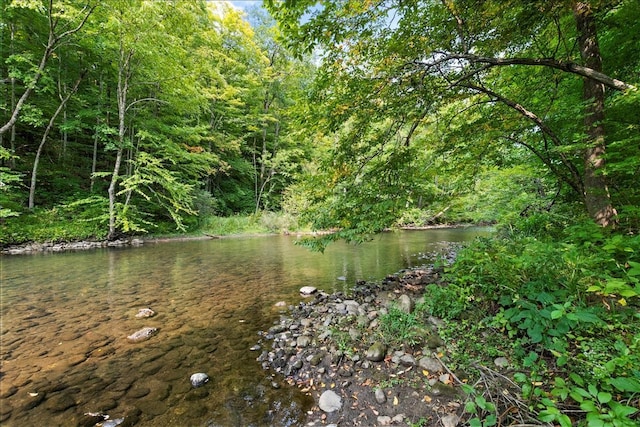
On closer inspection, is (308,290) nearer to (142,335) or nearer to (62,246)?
(142,335)

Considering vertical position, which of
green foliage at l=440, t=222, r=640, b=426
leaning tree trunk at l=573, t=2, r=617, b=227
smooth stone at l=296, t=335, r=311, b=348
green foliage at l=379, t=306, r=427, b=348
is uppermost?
leaning tree trunk at l=573, t=2, r=617, b=227

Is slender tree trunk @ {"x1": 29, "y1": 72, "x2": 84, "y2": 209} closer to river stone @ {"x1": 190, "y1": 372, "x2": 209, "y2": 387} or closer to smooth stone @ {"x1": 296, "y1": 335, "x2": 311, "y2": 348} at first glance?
river stone @ {"x1": 190, "y1": 372, "x2": 209, "y2": 387}

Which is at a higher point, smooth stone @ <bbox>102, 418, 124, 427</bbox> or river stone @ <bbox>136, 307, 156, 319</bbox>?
river stone @ <bbox>136, 307, 156, 319</bbox>

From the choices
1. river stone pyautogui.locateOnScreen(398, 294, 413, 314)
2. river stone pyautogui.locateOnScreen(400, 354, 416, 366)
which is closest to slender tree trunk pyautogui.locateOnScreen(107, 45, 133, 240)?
river stone pyautogui.locateOnScreen(398, 294, 413, 314)

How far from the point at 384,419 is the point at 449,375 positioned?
2.59ft

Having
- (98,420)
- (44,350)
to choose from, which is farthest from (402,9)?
(44,350)

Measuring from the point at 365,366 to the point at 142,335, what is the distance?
3407 mm

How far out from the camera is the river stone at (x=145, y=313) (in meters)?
4.78

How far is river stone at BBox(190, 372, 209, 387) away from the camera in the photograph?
9.94ft

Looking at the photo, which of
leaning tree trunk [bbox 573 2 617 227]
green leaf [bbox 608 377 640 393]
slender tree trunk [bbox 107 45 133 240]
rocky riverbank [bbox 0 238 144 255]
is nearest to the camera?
green leaf [bbox 608 377 640 393]

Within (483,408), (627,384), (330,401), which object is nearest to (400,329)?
(330,401)

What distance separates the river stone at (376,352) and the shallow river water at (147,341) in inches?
32.6

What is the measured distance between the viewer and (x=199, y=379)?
307 cm

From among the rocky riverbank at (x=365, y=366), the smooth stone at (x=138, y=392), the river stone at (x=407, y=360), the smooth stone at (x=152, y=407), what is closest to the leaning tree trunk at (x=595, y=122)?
the rocky riverbank at (x=365, y=366)
